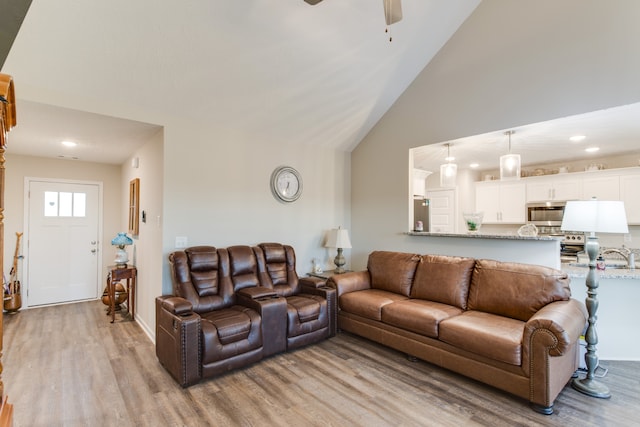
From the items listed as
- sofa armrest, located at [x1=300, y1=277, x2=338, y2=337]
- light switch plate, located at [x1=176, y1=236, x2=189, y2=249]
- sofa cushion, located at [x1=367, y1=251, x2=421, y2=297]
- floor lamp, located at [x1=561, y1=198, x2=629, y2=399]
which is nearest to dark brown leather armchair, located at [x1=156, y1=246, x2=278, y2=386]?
light switch plate, located at [x1=176, y1=236, x2=189, y2=249]

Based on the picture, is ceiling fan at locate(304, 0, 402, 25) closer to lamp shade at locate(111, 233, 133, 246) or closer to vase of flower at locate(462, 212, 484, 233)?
vase of flower at locate(462, 212, 484, 233)

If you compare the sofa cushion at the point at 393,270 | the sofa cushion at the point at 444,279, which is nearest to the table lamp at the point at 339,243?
the sofa cushion at the point at 393,270

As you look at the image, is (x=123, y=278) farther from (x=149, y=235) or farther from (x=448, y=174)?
(x=448, y=174)

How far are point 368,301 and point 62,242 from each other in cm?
501

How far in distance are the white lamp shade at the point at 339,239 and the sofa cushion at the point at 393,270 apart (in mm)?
454

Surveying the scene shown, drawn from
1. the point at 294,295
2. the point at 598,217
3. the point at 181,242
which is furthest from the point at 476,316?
the point at 181,242

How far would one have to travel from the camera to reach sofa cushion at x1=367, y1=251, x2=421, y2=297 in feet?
12.6

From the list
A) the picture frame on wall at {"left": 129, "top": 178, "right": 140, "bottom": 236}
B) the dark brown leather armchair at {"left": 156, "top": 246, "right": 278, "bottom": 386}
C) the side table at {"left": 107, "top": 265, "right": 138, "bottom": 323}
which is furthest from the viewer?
the picture frame on wall at {"left": 129, "top": 178, "right": 140, "bottom": 236}

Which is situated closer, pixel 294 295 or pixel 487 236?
pixel 487 236

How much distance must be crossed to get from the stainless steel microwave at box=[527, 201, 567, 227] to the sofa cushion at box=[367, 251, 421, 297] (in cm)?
302

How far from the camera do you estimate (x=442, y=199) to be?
21.0 feet

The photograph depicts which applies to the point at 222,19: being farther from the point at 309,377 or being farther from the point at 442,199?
the point at 442,199

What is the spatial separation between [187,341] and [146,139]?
8.65 feet

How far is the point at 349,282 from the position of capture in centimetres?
398
